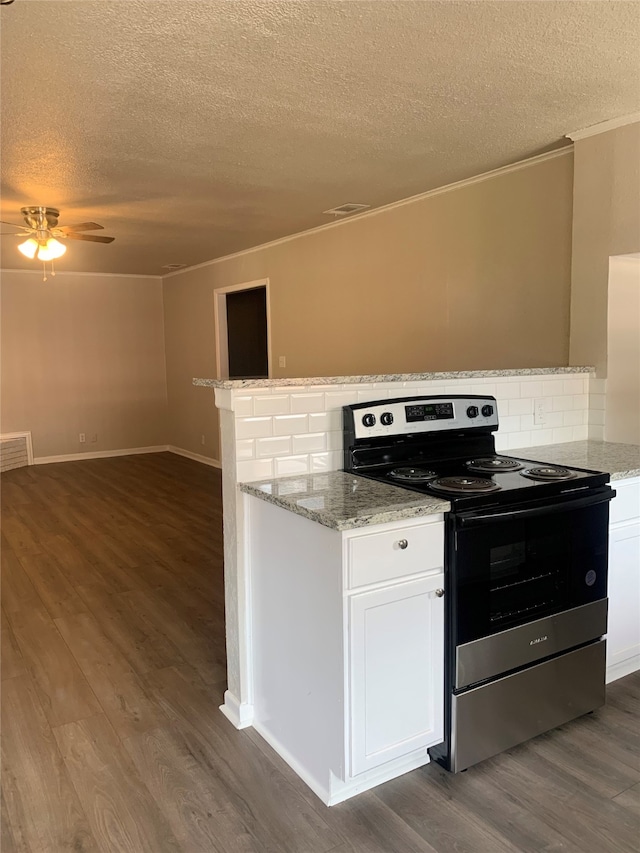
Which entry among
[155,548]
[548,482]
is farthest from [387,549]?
[155,548]

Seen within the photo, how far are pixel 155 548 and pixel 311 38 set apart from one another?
3256 mm

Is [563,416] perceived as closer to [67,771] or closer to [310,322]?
[67,771]

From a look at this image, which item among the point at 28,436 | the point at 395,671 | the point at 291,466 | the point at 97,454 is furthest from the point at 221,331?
the point at 395,671

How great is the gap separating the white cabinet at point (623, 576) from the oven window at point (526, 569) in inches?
5.4

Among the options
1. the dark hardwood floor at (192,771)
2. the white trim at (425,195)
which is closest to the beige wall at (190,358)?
the white trim at (425,195)

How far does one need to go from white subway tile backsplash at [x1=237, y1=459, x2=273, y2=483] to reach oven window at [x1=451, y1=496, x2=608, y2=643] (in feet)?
2.27

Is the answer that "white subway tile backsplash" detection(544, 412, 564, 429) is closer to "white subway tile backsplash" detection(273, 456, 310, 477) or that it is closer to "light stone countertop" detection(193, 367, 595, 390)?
"light stone countertop" detection(193, 367, 595, 390)

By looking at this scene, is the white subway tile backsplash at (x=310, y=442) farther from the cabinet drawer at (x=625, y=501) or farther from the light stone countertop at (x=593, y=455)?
the cabinet drawer at (x=625, y=501)

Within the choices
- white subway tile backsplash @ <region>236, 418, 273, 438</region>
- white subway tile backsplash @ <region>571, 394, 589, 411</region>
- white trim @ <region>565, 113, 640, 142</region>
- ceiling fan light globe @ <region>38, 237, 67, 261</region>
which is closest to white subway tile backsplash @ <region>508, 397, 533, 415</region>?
white subway tile backsplash @ <region>571, 394, 589, 411</region>

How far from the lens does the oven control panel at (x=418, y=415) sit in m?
2.29

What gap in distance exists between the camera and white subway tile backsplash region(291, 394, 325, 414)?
87.1 inches

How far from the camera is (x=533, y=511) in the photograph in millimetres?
2018

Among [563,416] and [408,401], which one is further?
[563,416]

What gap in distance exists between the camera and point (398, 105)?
2680 millimetres
